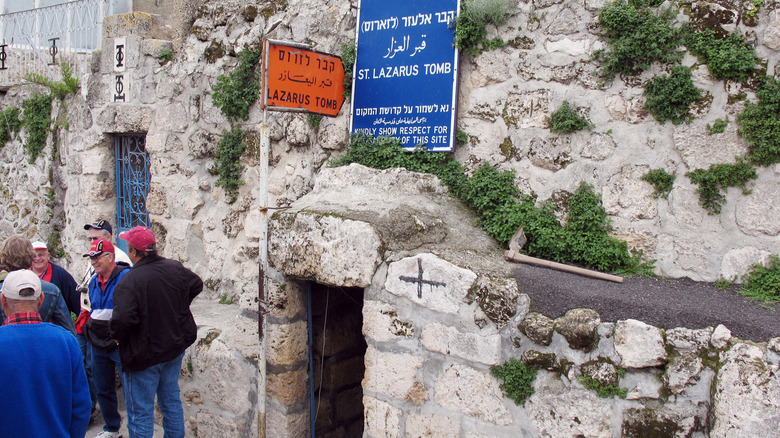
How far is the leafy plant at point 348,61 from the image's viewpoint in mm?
4203

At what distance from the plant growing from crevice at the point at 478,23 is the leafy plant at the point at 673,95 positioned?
0.96 m

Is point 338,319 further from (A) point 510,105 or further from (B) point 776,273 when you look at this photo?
(B) point 776,273

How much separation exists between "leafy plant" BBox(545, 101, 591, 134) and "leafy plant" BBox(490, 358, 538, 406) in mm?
1499

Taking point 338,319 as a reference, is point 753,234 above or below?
above

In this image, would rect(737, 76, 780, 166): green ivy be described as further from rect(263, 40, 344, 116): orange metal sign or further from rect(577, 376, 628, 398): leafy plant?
rect(263, 40, 344, 116): orange metal sign

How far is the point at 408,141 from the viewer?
158 inches

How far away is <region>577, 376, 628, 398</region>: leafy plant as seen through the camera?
8.11 feet

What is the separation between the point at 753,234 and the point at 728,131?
21.9 inches

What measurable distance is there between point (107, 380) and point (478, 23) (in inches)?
134

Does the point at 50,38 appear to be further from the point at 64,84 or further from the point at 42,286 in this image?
the point at 42,286

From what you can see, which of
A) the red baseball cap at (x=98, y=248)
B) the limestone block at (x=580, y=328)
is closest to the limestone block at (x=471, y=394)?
the limestone block at (x=580, y=328)

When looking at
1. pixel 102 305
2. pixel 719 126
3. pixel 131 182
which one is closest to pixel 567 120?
pixel 719 126

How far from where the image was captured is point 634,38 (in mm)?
3260


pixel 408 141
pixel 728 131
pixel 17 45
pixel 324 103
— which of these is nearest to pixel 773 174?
pixel 728 131
